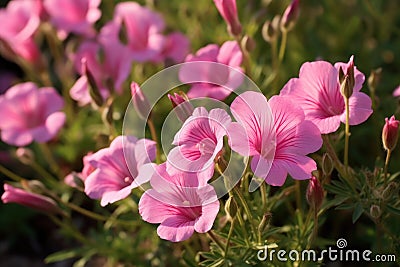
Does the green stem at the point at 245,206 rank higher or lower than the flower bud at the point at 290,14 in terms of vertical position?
lower

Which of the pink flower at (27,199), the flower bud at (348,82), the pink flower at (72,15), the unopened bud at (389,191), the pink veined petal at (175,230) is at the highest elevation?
the flower bud at (348,82)

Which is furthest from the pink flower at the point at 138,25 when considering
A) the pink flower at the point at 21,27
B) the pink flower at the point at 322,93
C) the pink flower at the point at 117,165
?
the pink flower at the point at 322,93

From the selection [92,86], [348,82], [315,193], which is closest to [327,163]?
[315,193]

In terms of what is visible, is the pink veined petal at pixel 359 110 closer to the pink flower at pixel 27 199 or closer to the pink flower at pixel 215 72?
the pink flower at pixel 215 72

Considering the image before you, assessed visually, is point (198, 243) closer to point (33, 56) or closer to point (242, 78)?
point (242, 78)

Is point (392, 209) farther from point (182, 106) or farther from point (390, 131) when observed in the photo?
point (182, 106)
